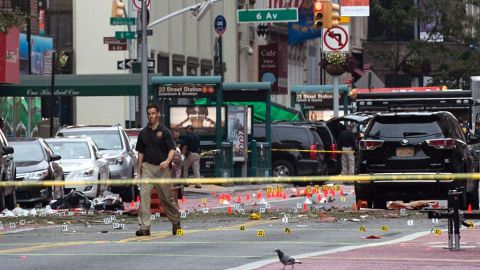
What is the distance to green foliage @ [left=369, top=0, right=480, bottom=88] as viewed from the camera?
82.6 metres

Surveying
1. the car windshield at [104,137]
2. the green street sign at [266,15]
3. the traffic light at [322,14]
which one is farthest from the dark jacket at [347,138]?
the car windshield at [104,137]

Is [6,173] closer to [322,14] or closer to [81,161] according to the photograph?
[81,161]

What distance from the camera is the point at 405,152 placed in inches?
1008

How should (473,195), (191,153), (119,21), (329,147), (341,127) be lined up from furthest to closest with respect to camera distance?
(341,127) < (329,147) < (119,21) < (191,153) < (473,195)

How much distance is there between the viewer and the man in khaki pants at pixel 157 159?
20.8 m

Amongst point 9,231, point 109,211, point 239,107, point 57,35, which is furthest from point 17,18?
point 57,35

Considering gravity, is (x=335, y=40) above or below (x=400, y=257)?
above

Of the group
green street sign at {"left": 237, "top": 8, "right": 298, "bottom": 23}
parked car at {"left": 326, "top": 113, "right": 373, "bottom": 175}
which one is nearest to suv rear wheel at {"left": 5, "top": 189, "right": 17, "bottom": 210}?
parked car at {"left": 326, "top": 113, "right": 373, "bottom": 175}

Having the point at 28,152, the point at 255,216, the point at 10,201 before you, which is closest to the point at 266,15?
the point at 28,152

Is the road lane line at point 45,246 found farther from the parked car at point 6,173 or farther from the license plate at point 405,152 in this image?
the license plate at point 405,152

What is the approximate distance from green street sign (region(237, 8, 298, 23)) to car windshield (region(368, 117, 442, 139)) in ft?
76.1

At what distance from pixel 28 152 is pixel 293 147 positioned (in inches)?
587

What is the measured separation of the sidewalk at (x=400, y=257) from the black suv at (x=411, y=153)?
7066mm

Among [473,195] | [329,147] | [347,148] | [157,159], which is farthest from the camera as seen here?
[329,147]
